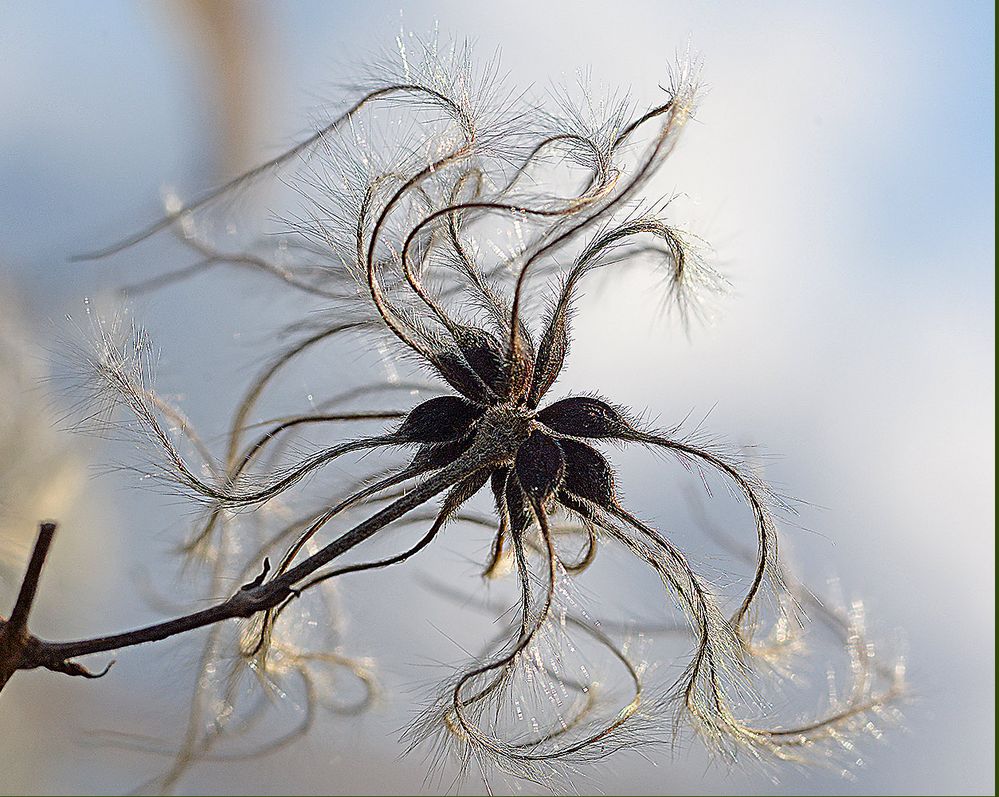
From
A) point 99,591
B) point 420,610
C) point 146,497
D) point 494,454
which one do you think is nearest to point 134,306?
point 146,497

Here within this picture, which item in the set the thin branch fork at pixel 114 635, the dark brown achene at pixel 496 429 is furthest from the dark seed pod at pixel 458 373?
the thin branch fork at pixel 114 635

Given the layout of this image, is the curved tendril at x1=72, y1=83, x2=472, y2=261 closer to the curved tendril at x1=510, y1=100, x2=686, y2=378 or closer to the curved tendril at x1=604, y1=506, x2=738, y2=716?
the curved tendril at x1=510, y1=100, x2=686, y2=378

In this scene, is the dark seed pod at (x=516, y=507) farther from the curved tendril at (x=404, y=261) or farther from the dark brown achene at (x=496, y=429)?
the curved tendril at (x=404, y=261)

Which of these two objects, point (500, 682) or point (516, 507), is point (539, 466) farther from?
point (500, 682)

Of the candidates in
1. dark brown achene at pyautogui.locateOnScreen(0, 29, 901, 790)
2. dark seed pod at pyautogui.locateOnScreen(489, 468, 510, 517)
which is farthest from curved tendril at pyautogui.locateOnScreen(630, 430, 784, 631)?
dark seed pod at pyautogui.locateOnScreen(489, 468, 510, 517)

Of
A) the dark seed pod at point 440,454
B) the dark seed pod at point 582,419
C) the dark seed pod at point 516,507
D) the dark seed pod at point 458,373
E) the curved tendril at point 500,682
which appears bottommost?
the curved tendril at point 500,682

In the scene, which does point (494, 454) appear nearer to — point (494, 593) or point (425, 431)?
point (425, 431)
